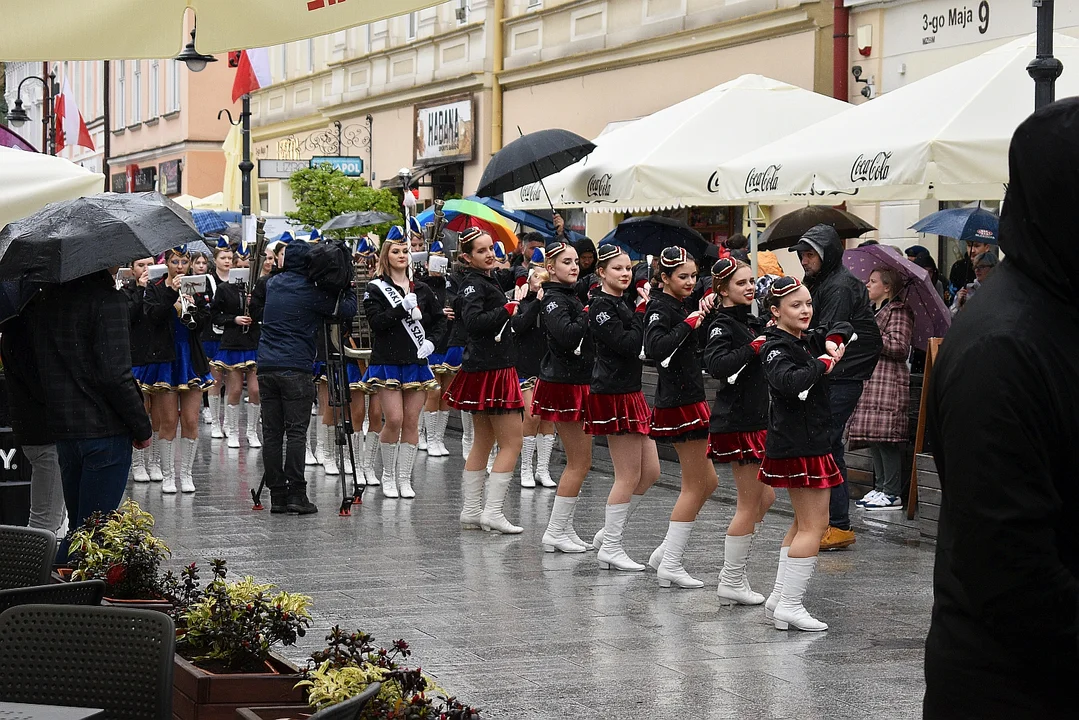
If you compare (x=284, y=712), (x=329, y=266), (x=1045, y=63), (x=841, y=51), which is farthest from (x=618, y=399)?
(x=841, y=51)

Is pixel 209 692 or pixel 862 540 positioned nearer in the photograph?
pixel 209 692

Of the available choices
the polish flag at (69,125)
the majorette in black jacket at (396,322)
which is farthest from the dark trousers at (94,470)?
the polish flag at (69,125)

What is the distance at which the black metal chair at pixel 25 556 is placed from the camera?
5355mm

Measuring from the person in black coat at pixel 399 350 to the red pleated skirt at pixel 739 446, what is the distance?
4.09 metres

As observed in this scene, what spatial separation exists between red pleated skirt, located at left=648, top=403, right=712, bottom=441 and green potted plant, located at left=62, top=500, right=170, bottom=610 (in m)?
3.42

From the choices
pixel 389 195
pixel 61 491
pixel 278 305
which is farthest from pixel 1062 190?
pixel 389 195

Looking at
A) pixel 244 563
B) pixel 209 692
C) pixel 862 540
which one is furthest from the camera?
pixel 862 540

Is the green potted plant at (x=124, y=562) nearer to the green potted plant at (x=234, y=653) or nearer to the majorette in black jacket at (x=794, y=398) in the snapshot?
the green potted plant at (x=234, y=653)

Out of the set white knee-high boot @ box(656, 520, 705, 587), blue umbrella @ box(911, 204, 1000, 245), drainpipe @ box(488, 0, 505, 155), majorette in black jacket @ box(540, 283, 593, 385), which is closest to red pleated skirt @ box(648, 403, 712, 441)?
white knee-high boot @ box(656, 520, 705, 587)

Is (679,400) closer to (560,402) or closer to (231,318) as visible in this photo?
(560,402)

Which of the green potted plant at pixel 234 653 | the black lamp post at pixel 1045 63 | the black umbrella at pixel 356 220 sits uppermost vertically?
the black lamp post at pixel 1045 63

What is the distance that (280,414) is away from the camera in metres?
11.7

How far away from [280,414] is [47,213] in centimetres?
381

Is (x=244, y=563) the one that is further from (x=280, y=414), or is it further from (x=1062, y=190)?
(x=1062, y=190)
